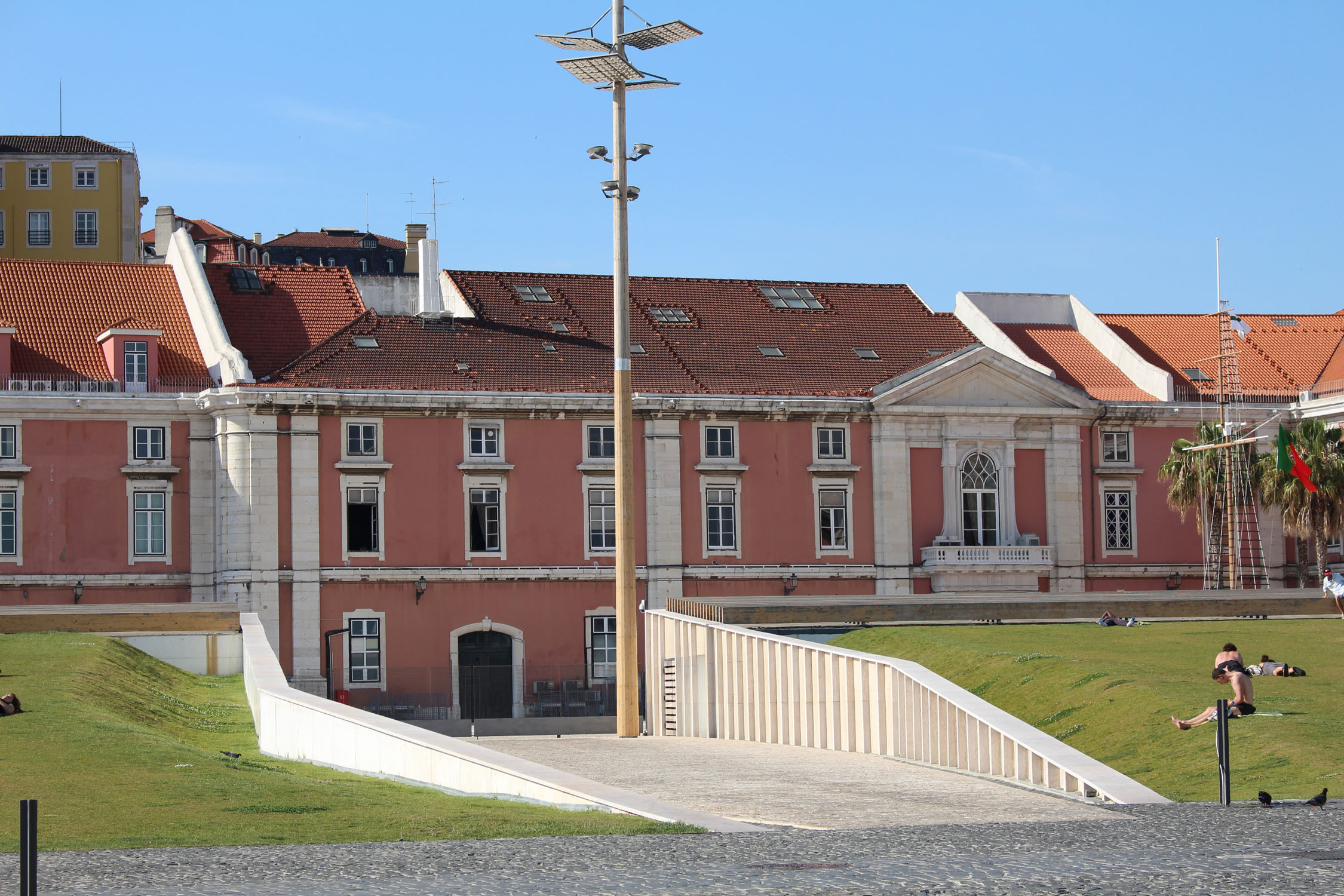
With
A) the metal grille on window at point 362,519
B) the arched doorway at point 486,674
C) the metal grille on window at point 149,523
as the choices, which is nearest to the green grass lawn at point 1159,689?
the arched doorway at point 486,674

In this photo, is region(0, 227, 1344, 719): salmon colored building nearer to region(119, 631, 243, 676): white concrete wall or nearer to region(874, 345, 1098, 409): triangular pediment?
region(874, 345, 1098, 409): triangular pediment

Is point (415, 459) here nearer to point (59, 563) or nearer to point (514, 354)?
point (514, 354)

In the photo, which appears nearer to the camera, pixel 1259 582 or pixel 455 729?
pixel 455 729

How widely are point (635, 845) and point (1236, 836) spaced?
488 cm

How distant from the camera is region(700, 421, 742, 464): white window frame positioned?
49.4 metres

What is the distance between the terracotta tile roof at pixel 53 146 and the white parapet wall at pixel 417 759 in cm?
5753

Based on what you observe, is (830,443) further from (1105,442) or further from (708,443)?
(1105,442)

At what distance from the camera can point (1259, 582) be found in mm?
52344

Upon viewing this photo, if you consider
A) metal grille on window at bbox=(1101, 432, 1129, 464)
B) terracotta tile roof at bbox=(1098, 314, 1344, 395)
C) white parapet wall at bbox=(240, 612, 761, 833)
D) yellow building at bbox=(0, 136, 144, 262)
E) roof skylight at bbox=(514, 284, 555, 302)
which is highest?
yellow building at bbox=(0, 136, 144, 262)

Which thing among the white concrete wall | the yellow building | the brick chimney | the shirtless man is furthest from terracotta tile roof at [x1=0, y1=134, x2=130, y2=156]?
the shirtless man

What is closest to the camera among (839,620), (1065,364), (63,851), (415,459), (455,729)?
(63,851)

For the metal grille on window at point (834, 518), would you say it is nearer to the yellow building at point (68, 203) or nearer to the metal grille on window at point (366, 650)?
the metal grille on window at point (366, 650)

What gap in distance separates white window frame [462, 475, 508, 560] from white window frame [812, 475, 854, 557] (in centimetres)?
861

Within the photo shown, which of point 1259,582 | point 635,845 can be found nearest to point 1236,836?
point 635,845
